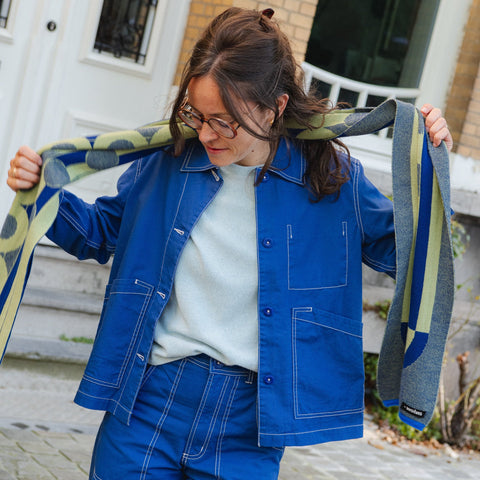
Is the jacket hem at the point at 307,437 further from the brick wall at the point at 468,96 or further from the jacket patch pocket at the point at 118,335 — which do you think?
the brick wall at the point at 468,96

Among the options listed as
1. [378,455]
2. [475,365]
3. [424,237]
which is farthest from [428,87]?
[424,237]

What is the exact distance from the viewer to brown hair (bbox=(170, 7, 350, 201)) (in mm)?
2012

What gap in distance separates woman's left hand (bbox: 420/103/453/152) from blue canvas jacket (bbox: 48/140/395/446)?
23cm

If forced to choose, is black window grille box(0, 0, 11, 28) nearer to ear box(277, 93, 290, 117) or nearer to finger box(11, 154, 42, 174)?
finger box(11, 154, 42, 174)

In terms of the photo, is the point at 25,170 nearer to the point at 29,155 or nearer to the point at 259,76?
the point at 29,155

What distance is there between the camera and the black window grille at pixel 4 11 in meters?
5.24

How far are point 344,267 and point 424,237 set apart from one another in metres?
0.25

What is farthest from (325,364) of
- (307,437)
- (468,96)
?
(468,96)

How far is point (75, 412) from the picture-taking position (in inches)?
180

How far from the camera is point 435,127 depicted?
87.0 inches

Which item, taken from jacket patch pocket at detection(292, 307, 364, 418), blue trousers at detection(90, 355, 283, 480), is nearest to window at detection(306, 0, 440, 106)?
jacket patch pocket at detection(292, 307, 364, 418)

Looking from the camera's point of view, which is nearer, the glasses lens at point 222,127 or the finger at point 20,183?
the glasses lens at point 222,127

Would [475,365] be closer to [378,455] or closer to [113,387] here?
[378,455]

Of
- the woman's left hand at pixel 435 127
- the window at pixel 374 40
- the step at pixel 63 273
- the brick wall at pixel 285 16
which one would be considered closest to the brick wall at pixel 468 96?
the window at pixel 374 40
